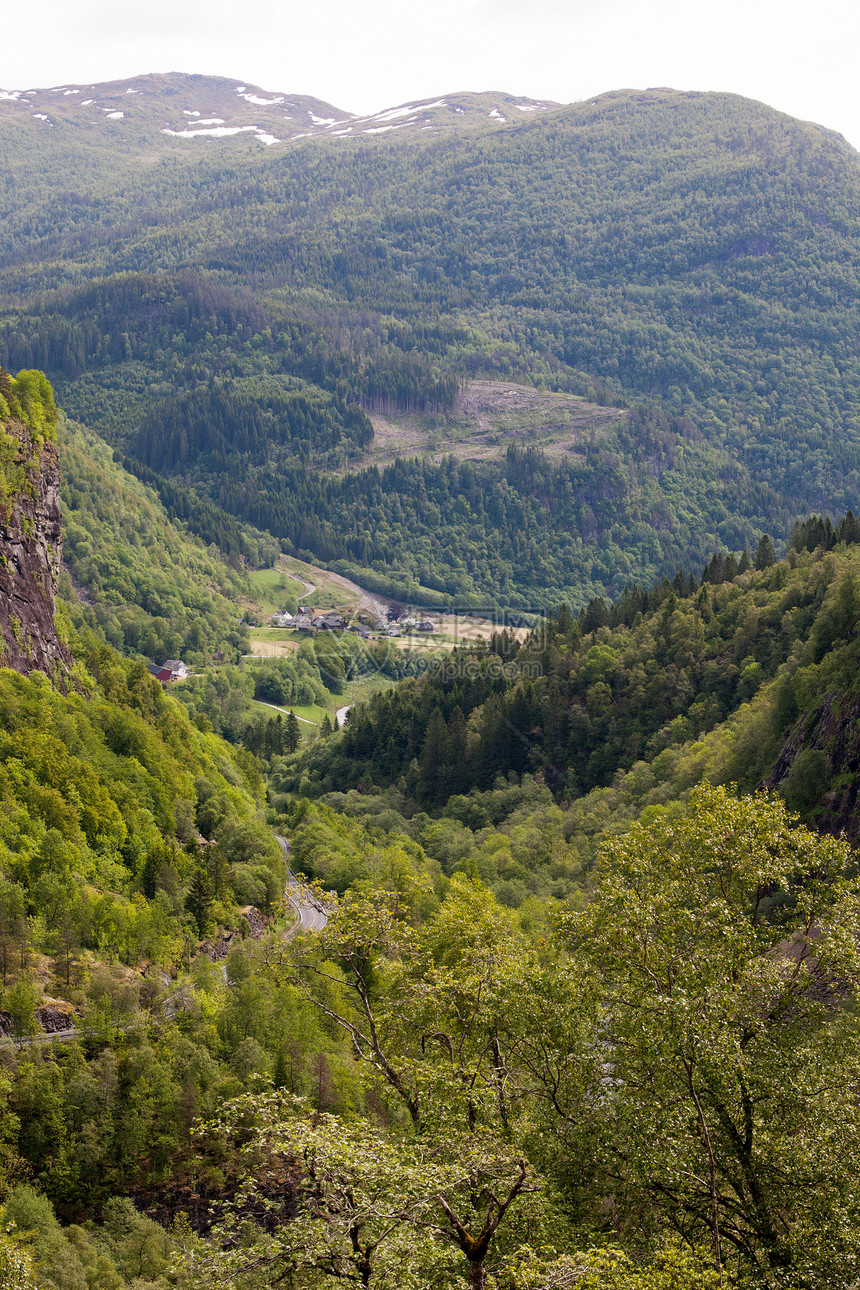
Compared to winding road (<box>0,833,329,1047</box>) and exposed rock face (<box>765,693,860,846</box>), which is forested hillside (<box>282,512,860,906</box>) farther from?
winding road (<box>0,833,329,1047</box>)

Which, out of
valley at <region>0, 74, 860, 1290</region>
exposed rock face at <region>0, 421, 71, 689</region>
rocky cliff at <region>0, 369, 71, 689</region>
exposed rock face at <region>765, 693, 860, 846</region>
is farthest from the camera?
rocky cliff at <region>0, 369, 71, 689</region>

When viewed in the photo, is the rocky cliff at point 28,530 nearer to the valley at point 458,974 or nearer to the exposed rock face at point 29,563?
the exposed rock face at point 29,563

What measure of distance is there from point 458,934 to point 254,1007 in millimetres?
33783

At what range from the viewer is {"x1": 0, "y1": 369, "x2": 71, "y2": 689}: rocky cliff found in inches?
3130

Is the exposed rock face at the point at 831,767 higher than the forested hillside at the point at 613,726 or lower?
higher

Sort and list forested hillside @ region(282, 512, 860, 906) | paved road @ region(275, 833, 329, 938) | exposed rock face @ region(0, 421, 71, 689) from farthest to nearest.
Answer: forested hillside @ region(282, 512, 860, 906) → exposed rock face @ region(0, 421, 71, 689) → paved road @ region(275, 833, 329, 938)

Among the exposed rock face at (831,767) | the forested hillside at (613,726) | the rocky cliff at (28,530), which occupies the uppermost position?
the rocky cliff at (28,530)

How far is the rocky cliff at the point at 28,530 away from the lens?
A: 7950 centimetres

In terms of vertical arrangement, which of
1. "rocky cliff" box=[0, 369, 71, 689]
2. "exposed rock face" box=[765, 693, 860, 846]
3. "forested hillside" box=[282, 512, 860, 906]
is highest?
"rocky cliff" box=[0, 369, 71, 689]

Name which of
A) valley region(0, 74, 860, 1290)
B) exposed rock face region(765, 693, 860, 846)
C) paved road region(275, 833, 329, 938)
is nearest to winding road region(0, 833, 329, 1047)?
paved road region(275, 833, 329, 938)

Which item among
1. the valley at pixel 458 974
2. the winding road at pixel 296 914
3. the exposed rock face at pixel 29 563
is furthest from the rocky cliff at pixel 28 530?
the winding road at pixel 296 914

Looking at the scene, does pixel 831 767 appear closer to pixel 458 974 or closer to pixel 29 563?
pixel 458 974

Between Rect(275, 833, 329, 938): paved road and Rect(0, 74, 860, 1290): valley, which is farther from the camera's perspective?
Rect(275, 833, 329, 938): paved road

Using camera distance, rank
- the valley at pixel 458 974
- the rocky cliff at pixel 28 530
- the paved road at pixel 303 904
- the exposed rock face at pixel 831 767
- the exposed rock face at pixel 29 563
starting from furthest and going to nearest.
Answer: the rocky cliff at pixel 28 530 → the exposed rock face at pixel 29 563 → the exposed rock face at pixel 831 767 → the paved road at pixel 303 904 → the valley at pixel 458 974
